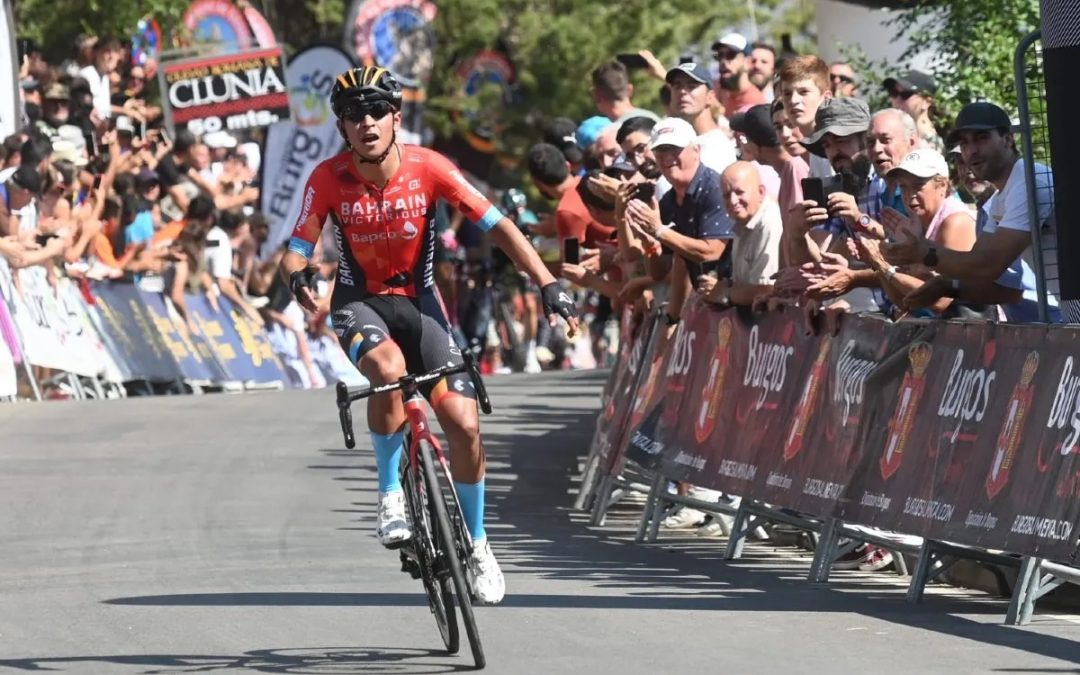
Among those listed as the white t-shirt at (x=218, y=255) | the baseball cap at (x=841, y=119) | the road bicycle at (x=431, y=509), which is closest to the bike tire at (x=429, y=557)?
the road bicycle at (x=431, y=509)

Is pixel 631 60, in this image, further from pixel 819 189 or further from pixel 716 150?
pixel 819 189

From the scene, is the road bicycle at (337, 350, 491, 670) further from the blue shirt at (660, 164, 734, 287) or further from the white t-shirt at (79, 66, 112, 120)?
the white t-shirt at (79, 66, 112, 120)

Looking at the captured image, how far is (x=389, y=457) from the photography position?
985cm

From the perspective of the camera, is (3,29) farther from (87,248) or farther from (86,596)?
(86,596)

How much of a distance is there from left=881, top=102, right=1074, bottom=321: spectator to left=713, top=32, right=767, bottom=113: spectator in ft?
17.7

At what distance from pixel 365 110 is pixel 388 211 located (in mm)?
457

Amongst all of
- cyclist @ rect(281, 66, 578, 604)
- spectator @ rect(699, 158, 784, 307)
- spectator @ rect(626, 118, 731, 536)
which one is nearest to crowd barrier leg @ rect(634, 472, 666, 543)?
spectator @ rect(626, 118, 731, 536)

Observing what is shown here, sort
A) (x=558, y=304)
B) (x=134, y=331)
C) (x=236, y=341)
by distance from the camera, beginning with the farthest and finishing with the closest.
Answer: (x=236, y=341), (x=134, y=331), (x=558, y=304)

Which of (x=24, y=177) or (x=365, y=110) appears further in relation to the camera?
(x=24, y=177)

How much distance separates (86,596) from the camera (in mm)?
11008

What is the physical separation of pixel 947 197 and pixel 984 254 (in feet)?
3.10

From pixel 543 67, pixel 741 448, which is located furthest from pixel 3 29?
pixel 543 67

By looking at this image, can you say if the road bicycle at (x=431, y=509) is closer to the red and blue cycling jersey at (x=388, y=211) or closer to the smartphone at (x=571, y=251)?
the red and blue cycling jersey at (x=388, y=211)

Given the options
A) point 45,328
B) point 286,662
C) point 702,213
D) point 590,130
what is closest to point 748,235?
point 702,213
